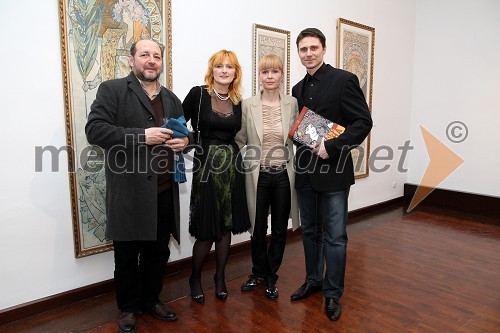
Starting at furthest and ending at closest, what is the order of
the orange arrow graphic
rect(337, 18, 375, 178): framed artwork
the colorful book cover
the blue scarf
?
the orange arrow graphic, rect(337, 18, 375, 178): framed artwork, the colorful book cover, the blue scarf

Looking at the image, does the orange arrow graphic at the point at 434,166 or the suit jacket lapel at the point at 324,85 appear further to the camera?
the orange arrow graphic at the point at 434,166

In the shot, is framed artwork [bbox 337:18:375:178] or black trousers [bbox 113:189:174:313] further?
framed artwork [bbox 337:18:375:178]

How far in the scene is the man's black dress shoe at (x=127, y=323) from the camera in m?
2.23

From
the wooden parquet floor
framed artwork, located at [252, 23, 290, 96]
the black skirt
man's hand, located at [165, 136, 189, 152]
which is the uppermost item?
framed artwork, located at [252, 23, 290, 96]

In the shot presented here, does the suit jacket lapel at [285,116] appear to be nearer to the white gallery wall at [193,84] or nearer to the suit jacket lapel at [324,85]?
the suit jacket lapel at [324,85]

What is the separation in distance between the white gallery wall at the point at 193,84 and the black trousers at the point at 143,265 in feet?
1.76

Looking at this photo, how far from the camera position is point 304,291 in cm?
266

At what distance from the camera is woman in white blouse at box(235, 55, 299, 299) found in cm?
248

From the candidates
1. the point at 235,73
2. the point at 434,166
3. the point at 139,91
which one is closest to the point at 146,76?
the point at 139,91

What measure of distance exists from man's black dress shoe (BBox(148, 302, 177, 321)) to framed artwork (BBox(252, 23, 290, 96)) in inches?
78.9

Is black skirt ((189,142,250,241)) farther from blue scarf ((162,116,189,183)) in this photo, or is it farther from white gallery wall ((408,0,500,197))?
white gallery wall ((408,0,500,197))

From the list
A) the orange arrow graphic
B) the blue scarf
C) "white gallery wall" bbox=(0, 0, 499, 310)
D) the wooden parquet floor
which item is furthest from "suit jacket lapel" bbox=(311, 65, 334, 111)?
the orange arrow graphic

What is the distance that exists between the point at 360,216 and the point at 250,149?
Answer: 2817 mm

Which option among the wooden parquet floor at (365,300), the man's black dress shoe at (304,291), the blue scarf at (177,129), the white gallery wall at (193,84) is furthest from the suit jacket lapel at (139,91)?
the man's black dress shoe at (304,291)
